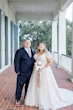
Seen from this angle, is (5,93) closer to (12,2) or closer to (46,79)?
(46,79)

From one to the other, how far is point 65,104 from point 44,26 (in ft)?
65.6

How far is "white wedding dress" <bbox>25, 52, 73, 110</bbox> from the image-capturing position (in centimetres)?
500

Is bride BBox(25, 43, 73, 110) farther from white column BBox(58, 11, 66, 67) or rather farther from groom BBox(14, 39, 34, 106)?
white column BBox(58, 11, 66, 67)

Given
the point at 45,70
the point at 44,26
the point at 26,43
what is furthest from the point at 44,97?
the point at 44,26

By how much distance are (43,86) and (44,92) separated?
0.39 ft

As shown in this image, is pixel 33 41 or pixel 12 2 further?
pixel 33 41

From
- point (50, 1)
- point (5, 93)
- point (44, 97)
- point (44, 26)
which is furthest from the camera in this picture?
point (44, 26)

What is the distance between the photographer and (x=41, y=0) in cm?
1311

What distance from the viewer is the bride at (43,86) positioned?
502 centimetres

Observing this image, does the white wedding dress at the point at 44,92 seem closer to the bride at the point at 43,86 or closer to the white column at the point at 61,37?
the bride at the point at 43,86

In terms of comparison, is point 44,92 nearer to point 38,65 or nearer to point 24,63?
point 38,65

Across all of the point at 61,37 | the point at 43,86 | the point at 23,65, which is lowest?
the point at 43,86

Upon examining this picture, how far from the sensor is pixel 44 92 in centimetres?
504

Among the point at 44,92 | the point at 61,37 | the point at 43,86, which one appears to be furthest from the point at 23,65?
the point at 61,37
